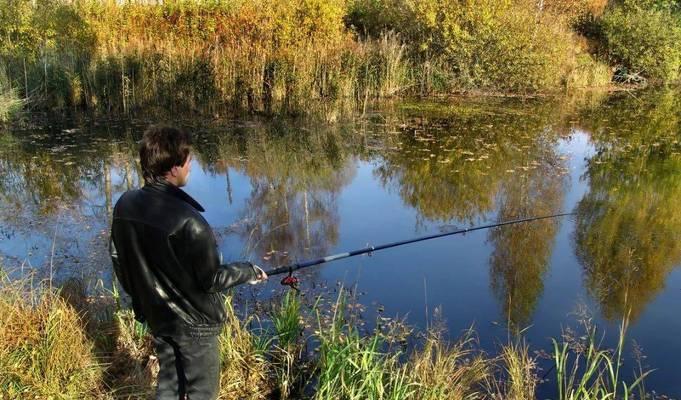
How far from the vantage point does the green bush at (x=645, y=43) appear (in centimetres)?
1805

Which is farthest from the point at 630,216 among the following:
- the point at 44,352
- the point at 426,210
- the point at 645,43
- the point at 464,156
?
the point at 645,43

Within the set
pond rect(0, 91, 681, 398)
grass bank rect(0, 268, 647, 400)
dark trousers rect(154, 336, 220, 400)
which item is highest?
dark trousers rect(154, 336, 220, 400)

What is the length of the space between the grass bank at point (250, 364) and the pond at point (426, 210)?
0.54 meters

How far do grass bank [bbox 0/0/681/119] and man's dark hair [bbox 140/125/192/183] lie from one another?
9.81m

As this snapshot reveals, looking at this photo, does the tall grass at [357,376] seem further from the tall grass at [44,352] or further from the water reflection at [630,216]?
the water reflection at [630,216]

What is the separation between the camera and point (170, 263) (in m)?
2.13

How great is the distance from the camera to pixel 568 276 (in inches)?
203

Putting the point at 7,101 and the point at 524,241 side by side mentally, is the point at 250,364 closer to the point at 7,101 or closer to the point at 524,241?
the point at 524,241

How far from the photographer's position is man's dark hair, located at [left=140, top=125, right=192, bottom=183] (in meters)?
2.14

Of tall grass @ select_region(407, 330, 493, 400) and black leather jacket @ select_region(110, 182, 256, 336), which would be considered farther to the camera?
tall grass @ select_region(407, 330, 493, 400)

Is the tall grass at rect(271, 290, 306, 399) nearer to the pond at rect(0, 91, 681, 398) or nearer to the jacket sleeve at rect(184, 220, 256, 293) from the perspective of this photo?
the pond at rect(0, 91, 681, 398)

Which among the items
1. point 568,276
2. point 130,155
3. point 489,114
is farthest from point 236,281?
point 489,114

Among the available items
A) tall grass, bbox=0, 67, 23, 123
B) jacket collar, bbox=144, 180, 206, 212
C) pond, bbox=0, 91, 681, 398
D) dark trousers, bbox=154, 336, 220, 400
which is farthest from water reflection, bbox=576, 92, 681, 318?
tall grass, bbox=0, 67, 23, 123

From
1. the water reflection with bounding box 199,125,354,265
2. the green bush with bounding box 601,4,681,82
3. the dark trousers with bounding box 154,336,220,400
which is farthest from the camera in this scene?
the green bush with bounding box 601,4,681,82
